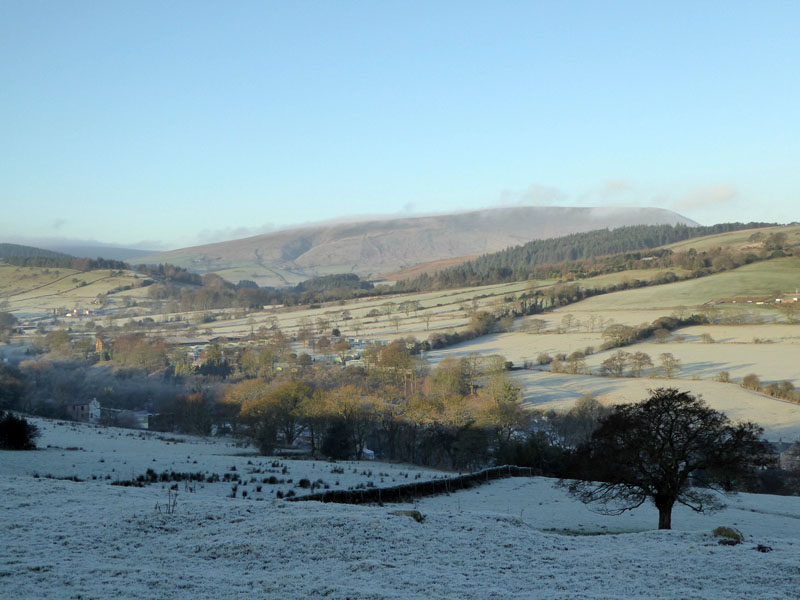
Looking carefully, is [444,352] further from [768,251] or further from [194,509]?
[194,509]

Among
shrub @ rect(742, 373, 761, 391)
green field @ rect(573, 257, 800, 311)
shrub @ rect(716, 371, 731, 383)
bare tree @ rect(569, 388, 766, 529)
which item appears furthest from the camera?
green field @ rect(573, 257, 800, 311)

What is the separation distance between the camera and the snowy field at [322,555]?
13852mm

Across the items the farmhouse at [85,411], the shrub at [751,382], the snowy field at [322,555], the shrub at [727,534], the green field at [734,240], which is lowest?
the farmhouse at [85,411]

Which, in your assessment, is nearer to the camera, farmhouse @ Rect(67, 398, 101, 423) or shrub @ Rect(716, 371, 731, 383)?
shrub @ Rect(716, 371, 731, 383)

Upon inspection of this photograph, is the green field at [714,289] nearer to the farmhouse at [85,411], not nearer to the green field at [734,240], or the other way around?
the green field at [734,240]

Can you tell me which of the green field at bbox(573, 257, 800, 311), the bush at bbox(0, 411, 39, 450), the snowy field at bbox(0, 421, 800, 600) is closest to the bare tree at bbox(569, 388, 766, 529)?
the snowy field at bbox(0, 421, 800, 600)

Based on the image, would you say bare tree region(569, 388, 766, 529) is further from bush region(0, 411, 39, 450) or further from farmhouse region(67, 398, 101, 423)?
farmhouse region(67, 398, 101, 423)

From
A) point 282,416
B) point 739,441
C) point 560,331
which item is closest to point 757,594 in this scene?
point 739,441

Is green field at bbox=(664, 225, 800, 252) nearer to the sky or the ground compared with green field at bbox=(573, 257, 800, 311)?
nearer to the sky

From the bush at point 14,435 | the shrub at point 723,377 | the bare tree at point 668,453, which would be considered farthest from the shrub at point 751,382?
the bush at point 14,435

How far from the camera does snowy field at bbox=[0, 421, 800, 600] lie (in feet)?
45.4

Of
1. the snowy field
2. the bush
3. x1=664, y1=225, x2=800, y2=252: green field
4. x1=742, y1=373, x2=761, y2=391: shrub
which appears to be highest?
x1=664, y1=225, x2=800, y2=252: green field

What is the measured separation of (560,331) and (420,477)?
71.9 meters

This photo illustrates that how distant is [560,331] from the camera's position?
105938 mm
